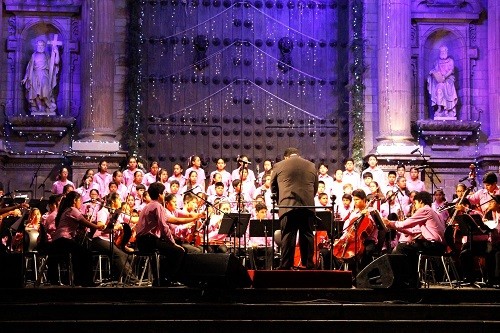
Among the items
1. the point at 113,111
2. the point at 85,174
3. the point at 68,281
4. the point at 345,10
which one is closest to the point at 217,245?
the point at 68,281

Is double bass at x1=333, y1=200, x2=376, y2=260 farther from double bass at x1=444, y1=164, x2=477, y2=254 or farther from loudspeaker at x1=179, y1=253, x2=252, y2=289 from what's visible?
loudspeaker at x1=179, y1=253, x2=252, y2=289

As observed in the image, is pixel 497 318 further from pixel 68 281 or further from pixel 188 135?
pixel 188 135

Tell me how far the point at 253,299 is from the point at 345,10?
10.6m

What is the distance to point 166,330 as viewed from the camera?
9.99m

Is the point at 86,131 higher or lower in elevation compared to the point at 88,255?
higher

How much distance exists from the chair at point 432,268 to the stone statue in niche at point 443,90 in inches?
194

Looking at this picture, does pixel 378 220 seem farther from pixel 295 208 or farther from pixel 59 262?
pixel 59 262

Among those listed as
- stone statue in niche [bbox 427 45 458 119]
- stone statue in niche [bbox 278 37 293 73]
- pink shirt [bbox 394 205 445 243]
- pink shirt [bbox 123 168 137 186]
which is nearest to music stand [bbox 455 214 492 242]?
pink shirt [bbox 394 205 445 243]

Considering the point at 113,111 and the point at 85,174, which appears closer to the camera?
the point at 85,174

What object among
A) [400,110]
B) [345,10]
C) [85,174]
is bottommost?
[85,174]

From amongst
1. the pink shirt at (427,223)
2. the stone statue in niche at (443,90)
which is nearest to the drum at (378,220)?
the pink shirt at (427,223)

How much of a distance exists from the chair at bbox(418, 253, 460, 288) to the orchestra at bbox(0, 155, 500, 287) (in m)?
0.18

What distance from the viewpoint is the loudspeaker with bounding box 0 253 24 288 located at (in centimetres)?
1153

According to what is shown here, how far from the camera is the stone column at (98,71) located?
60.3ft
